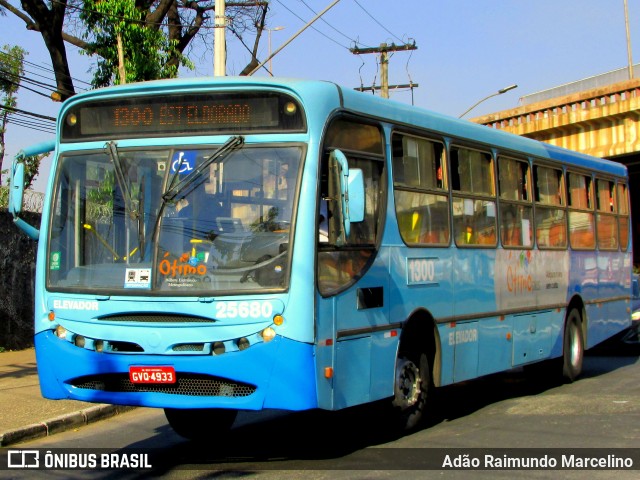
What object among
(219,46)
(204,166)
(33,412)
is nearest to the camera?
(204,166)

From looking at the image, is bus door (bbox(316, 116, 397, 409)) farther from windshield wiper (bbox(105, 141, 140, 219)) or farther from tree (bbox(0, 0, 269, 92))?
tree (bbox(0, 0, 269, 92))

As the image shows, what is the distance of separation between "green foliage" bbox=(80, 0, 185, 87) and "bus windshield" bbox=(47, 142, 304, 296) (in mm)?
11110

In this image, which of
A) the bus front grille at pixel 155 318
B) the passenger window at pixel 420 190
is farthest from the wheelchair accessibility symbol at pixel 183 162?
the passenger window at pixel 420 190

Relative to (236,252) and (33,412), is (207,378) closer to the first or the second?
(236,252)

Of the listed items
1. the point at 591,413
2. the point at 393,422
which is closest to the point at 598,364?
the point at 591,413

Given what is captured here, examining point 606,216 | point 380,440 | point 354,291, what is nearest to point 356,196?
point 354,291

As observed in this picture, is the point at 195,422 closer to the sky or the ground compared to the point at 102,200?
closer to the ground

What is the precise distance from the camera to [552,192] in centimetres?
1253

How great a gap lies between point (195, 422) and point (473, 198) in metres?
3.87

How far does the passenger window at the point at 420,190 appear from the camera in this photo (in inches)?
→ 343

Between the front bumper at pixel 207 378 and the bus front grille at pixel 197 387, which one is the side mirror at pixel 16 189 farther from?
the bus front grille at pixel 197 387

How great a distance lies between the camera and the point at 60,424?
996cm

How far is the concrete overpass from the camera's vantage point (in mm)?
27266

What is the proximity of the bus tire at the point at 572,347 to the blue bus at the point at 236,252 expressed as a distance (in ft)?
13.7
